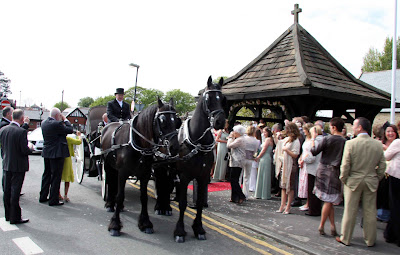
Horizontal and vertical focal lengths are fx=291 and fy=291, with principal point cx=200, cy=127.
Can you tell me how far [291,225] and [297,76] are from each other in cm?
430

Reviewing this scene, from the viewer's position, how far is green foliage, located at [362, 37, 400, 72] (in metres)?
42.5

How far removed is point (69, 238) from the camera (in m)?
4.62

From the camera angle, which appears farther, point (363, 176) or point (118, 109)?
point (118, 109)

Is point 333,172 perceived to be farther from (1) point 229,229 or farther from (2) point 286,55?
(2) point 286,55

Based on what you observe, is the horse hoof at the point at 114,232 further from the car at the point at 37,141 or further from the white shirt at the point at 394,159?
the car at the point at 37,141

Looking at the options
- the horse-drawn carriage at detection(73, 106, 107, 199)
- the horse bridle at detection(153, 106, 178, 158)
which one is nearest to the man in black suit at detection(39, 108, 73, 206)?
the horse-drawn carriage at detection(73, 106, 107, 199)

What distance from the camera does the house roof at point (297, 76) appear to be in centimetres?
784

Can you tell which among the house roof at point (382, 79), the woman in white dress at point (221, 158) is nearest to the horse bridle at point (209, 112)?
the woman in white dress at point (221, 158)

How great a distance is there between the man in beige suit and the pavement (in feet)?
0.77

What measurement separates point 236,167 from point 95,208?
3418mm

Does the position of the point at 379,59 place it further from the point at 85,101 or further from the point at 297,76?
the point at 85,101

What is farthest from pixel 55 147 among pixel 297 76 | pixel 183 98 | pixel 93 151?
pixel 183 98

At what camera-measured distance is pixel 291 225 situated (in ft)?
18.5

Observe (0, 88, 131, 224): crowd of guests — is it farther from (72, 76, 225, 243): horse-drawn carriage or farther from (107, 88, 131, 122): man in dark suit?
(72, 76, 225, 243): horse-drawn carriage
